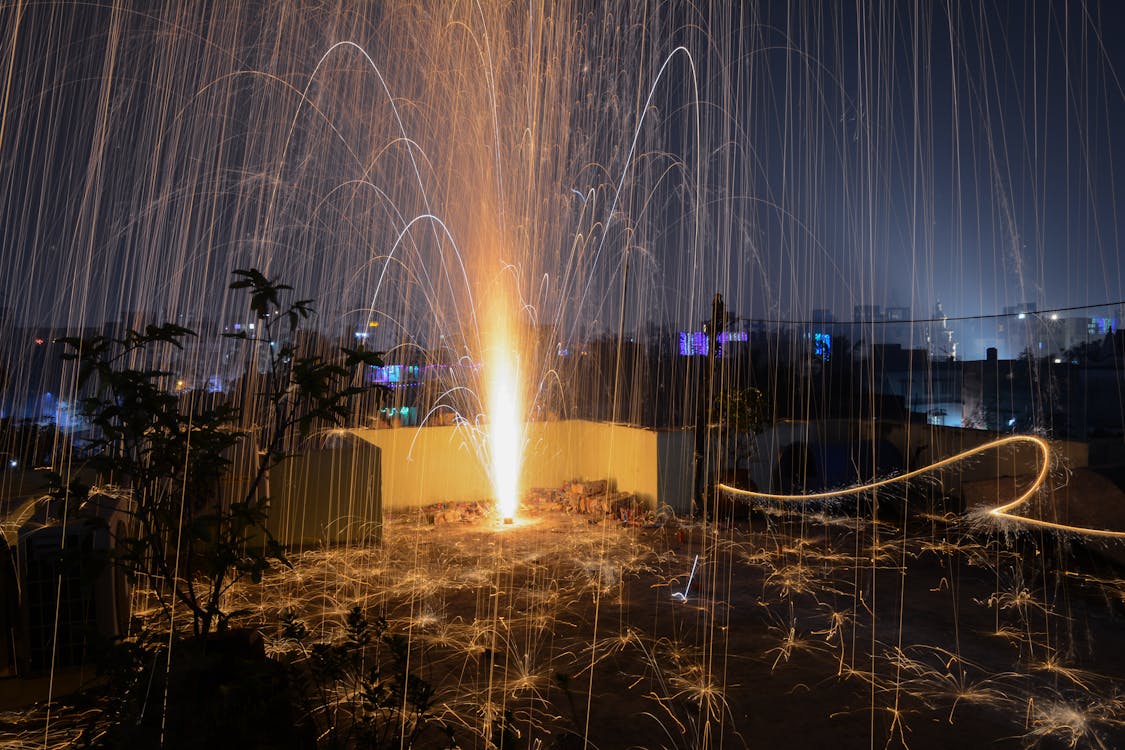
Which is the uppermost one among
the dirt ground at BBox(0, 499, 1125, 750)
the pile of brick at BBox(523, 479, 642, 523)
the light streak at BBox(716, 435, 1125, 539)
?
the light streak at BBox(716, 435, 1125, 539)

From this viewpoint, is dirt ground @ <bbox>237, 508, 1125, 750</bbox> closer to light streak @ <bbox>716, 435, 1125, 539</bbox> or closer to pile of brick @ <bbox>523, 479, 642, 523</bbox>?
light streak @ <bbox>716, 435, 1125, 539</bbox>

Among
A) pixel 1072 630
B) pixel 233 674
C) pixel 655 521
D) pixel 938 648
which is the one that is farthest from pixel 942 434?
pixel 233 674

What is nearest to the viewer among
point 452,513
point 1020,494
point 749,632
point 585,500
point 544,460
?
point 749,632

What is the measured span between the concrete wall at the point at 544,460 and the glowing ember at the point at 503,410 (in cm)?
24

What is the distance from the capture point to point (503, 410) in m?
13.9

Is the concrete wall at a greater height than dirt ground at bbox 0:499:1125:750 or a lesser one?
greater

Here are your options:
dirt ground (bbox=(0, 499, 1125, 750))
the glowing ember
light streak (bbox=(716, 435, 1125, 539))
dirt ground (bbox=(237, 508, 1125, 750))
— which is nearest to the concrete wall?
the glowing ember

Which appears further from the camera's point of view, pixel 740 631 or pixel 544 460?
pixel 544 460

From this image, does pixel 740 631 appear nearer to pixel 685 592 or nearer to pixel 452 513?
pixel 685 592

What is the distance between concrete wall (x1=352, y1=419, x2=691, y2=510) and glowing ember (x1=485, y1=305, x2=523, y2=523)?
24 cm

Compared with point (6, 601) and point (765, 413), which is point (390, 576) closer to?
point (6, 601)

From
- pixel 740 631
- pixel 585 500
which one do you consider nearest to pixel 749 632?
pixel 740 631

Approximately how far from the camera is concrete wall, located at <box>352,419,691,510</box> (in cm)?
1224

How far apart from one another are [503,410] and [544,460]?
138cm
